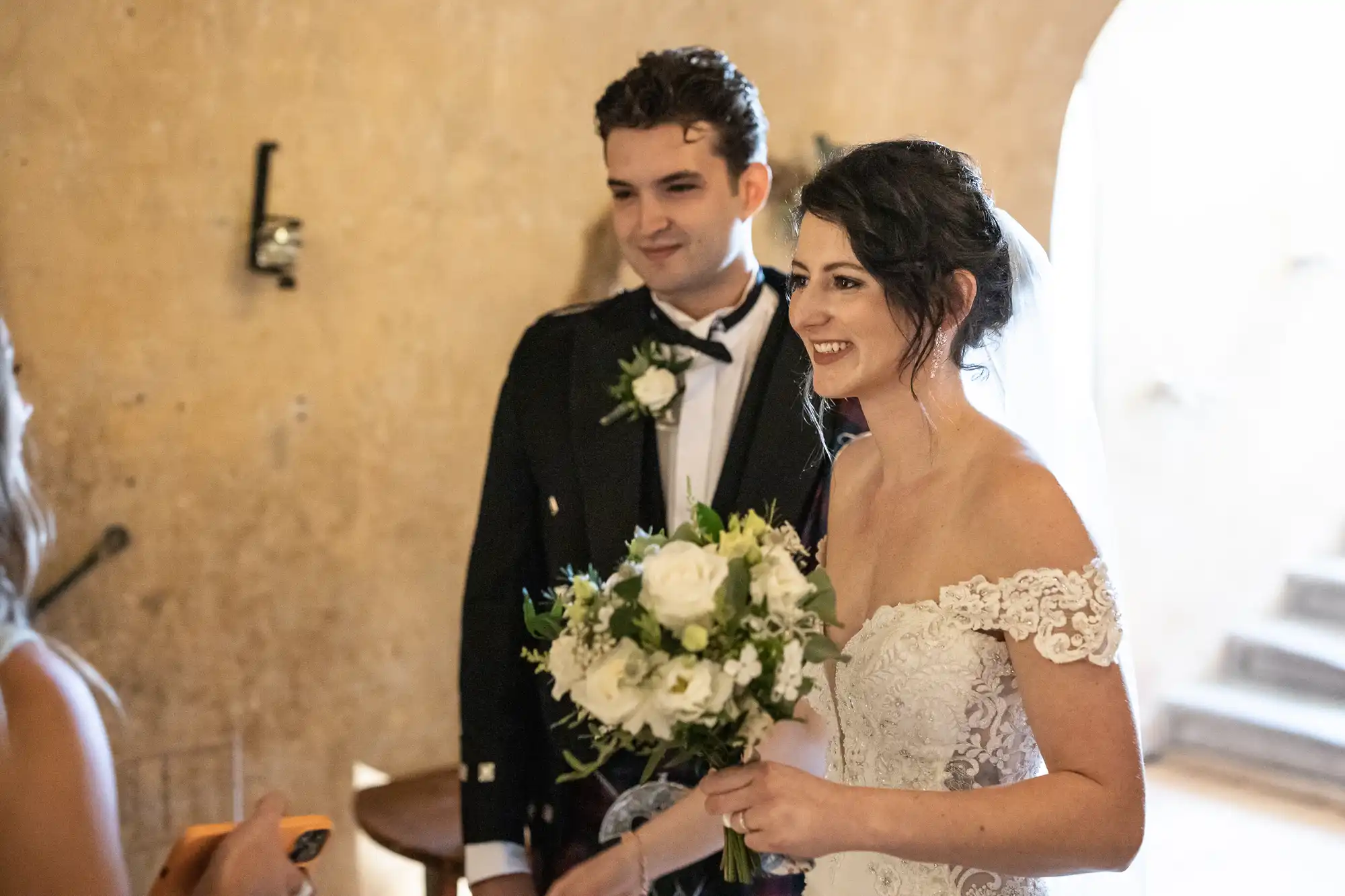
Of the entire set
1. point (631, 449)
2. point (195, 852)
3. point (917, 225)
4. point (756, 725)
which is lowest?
point (195, 852)

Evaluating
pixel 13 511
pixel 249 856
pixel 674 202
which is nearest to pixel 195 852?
pixel 249 856

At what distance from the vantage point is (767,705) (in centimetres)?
129

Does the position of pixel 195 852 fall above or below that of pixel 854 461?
below

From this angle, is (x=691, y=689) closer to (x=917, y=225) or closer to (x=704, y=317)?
(x=917, y=225)

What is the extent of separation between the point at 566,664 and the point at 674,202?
0.98 m

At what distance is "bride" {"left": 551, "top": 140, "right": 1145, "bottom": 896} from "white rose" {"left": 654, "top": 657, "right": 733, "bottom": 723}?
0.56 ft

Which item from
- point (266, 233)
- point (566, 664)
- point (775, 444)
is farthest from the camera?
point (266, 233)

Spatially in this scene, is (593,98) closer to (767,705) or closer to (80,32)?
(80,32)

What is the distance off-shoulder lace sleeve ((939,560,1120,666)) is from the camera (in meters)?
1.37

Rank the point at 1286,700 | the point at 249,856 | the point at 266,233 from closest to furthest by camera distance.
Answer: the point at 249,856 < the point at 266,233 < the point at 1286,700

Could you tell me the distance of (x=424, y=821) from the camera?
9.29 ft

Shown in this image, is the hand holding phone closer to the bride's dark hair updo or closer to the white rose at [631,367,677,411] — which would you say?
the white rose at [631,367,677,411]

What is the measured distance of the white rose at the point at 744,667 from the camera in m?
1.24

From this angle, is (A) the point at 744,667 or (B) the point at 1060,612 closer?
(A) the point at 744,667
